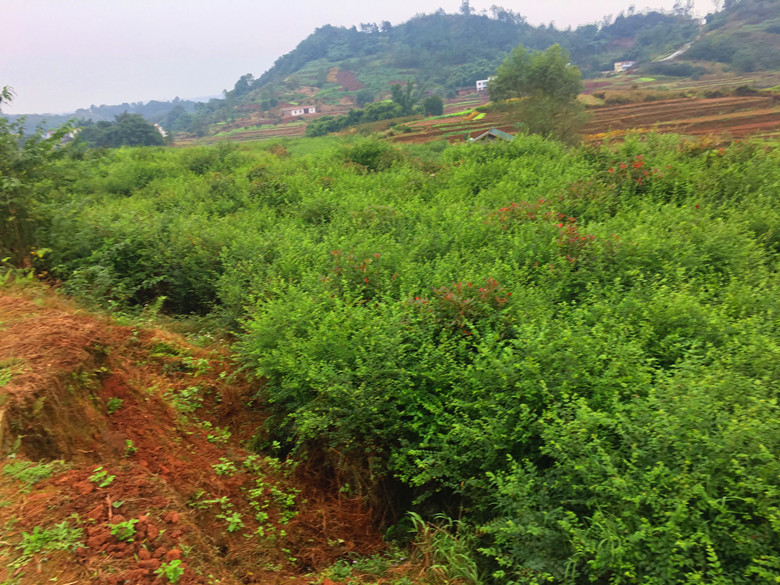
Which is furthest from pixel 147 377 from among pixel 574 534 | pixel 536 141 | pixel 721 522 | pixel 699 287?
pixel 536 141

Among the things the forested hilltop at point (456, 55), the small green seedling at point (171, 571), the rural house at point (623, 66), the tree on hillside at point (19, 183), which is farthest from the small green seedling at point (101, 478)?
the rural house at point (623, 66)

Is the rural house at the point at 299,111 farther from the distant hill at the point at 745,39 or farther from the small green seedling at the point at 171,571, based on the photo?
the small green seedling at the point at 171,571

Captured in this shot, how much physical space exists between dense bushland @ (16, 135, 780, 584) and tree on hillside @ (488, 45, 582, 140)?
46.3 ft

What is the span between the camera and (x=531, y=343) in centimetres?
409

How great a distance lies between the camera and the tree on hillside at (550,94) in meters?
23.6

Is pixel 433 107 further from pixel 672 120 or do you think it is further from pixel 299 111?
pixel 299 111

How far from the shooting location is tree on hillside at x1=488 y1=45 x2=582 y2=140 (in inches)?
928

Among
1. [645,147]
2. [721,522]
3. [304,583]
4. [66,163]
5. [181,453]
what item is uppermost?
[66,163]

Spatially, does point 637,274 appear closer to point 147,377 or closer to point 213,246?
point 147,377

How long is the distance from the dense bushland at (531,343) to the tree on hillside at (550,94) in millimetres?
14120

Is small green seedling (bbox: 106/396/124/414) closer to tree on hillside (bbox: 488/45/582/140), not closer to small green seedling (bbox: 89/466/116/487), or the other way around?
small green seedling (bbox: 89/466/116/487)

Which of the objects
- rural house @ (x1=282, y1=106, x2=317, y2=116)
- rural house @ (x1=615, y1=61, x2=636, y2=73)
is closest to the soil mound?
rural house @ (x1=282, y1=106, x2=317, y2=116)

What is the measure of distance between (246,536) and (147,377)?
2524mm

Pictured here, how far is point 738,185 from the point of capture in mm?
8711
